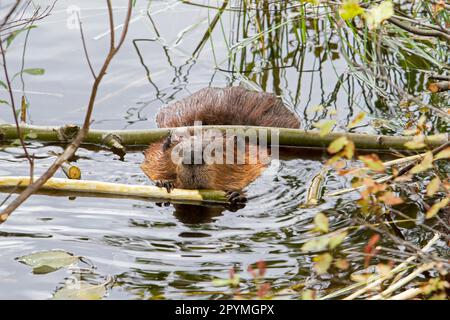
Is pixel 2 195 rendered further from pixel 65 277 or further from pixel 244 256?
pixel 244 256

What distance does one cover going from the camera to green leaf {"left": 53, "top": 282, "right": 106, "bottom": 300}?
12.8ft

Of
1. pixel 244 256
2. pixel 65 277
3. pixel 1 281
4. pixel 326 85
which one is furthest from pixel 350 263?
pixel 326 85

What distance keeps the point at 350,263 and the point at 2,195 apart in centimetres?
194

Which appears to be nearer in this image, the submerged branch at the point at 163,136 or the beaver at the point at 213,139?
the beaver at the point at 213,139

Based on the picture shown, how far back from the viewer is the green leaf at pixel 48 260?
421 cm

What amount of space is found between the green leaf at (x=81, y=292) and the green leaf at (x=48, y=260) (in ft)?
0.70

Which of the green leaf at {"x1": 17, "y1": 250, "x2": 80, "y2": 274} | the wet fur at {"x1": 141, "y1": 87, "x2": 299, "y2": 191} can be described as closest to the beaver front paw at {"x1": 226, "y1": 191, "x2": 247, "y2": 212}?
the wet fur at {"x1": 141, "y1": 87, "x2": 299, "y2": 191}

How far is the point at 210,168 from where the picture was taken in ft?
17.3

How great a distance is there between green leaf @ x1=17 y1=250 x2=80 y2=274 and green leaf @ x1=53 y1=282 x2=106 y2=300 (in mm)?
213

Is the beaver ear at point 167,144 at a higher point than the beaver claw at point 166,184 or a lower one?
higher

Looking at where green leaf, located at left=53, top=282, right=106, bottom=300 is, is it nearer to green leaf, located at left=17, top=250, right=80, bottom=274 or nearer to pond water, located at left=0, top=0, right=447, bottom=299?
pond water, located at left=0, top=0, right=447, bottom=299

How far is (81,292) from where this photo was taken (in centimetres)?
396

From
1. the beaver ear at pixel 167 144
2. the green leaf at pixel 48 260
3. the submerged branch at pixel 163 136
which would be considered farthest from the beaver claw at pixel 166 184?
the green leaf at pixel 48 260

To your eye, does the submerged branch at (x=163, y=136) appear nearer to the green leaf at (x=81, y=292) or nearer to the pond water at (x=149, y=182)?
the pond water at (x=149, y=182)
